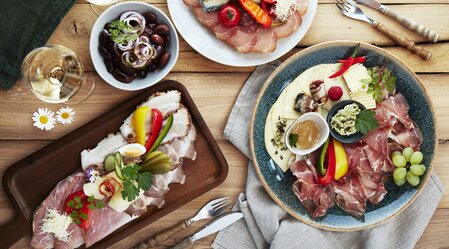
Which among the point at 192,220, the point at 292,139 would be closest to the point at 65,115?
the point at 192,220

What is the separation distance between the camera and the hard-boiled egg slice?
1.99m

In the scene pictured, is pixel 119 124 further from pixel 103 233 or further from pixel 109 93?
pixel 103 233

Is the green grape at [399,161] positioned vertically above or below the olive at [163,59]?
below

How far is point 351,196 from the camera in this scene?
2145 mm

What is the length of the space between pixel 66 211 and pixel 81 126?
324 mm

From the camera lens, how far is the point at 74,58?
2014 millimetres

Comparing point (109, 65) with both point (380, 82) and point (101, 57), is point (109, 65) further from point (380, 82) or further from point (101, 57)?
point (380, 82)

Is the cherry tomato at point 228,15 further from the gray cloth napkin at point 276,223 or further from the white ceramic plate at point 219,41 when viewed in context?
the gray cloth napkin at point 276,223

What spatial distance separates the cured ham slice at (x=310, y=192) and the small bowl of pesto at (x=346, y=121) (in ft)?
0.59

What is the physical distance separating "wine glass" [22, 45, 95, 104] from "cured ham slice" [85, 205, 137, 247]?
17.4 inches

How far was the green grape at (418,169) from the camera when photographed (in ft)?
6.97

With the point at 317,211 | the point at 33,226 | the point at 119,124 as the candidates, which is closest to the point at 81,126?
the point at 119,124

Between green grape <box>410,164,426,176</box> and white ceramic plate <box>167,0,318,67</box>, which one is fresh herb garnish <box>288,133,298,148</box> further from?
green grape <box>410,164,426,176</box>

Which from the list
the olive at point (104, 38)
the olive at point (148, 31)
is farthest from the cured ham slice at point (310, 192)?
the olive at point (104, 38)
